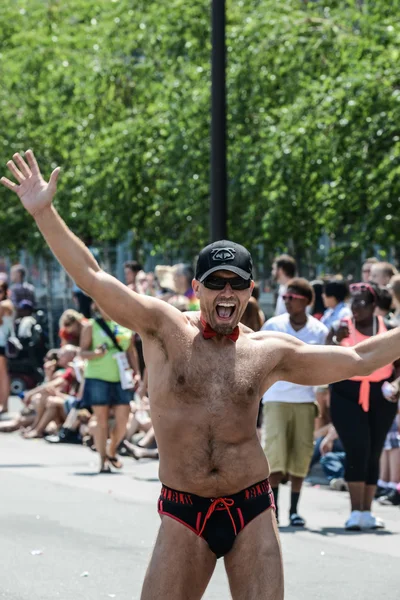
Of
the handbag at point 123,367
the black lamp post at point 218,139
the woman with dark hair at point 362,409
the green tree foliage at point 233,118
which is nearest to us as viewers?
the woman with dark hair at point 362,409

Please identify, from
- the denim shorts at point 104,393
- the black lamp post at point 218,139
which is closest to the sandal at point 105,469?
the denim shorts at point 104,393

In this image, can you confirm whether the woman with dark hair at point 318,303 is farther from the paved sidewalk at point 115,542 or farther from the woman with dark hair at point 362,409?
the woman with dark hair at point 362,409

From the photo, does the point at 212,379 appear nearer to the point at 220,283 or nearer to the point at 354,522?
the point at 220,283

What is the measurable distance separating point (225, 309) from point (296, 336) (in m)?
5.56

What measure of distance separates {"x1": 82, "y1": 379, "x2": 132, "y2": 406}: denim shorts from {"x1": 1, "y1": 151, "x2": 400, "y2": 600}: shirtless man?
8318 mm

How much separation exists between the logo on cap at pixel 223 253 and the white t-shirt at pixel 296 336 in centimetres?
538

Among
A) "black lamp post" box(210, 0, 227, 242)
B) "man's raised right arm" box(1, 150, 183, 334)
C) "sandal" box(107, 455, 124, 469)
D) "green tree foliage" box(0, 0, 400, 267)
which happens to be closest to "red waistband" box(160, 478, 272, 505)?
"man's raised right arm" box(1, 150, 183, 334)

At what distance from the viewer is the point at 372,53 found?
638 inches

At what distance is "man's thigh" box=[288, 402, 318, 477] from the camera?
10.5m

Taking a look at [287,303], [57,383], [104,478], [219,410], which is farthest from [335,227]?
[219,410]

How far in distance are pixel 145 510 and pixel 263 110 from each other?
9.41 metres

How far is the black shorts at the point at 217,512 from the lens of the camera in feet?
16.6

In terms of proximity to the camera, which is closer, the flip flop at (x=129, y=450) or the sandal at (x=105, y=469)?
the sandal at (x=105, y=469)

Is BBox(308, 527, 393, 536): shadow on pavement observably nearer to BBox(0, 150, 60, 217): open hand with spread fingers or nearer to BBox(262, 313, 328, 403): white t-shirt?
BBox(262, 313, 328, 403): white t-shirt
